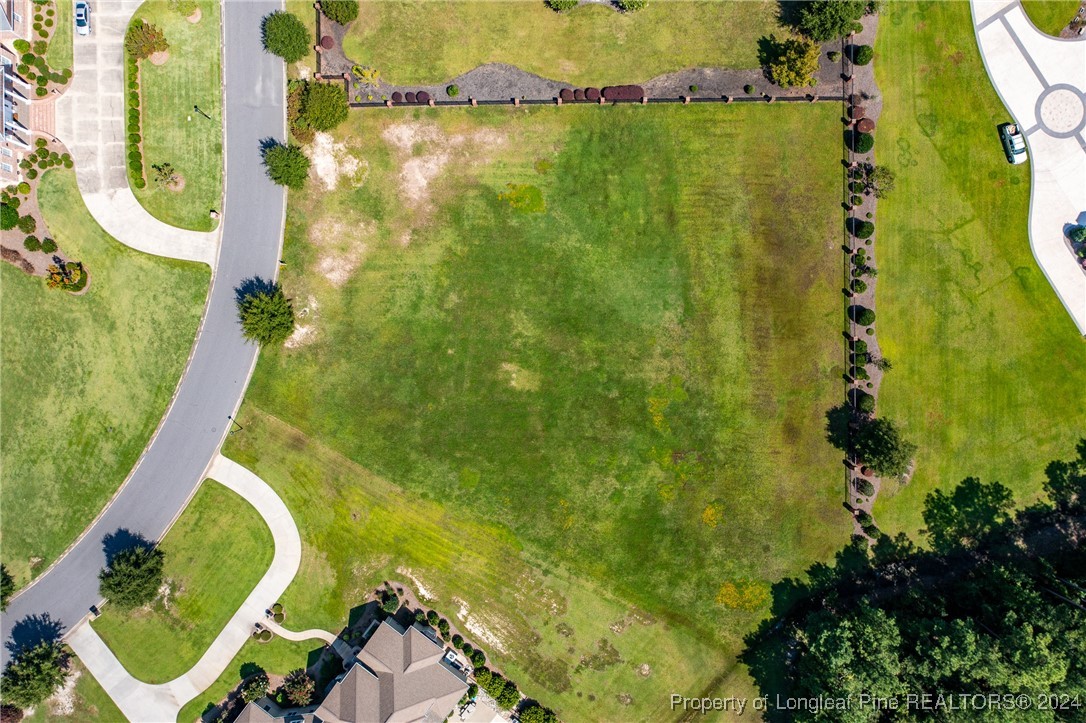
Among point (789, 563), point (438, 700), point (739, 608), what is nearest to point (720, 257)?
point (789, 563)

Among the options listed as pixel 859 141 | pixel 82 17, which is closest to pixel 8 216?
pixel 82 17

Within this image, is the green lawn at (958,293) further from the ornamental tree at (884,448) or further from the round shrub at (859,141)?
the ornamental tree at (884,448)

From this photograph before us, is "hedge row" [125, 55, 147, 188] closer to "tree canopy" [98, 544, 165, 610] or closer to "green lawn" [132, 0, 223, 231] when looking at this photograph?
"green lawn" [132, 0, 223, 231]

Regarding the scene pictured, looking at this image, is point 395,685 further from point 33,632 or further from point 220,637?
point 33,632

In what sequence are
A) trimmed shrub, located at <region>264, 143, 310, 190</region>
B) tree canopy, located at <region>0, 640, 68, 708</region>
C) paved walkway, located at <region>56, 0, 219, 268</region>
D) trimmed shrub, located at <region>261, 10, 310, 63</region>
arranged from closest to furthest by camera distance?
tree canopy, located at <region>0, 640, 68, 708</region>
trimmed shrub, located at <region>264, 143, 310, 190</region>
trimmed shrub, located at <region>261, 10, 310, 63</region>
paved walkway, located at <region>56, 0, 219, 268</region>

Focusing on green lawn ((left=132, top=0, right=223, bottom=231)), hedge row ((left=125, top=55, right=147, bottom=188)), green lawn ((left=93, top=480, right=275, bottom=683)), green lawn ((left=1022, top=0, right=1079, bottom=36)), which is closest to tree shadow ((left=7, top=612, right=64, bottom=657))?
green lawn ((left=93, top=480, right=275, bottom=683))

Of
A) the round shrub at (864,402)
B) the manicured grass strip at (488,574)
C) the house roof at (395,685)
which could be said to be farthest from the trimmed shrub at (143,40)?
the round shrub at (864,402)
